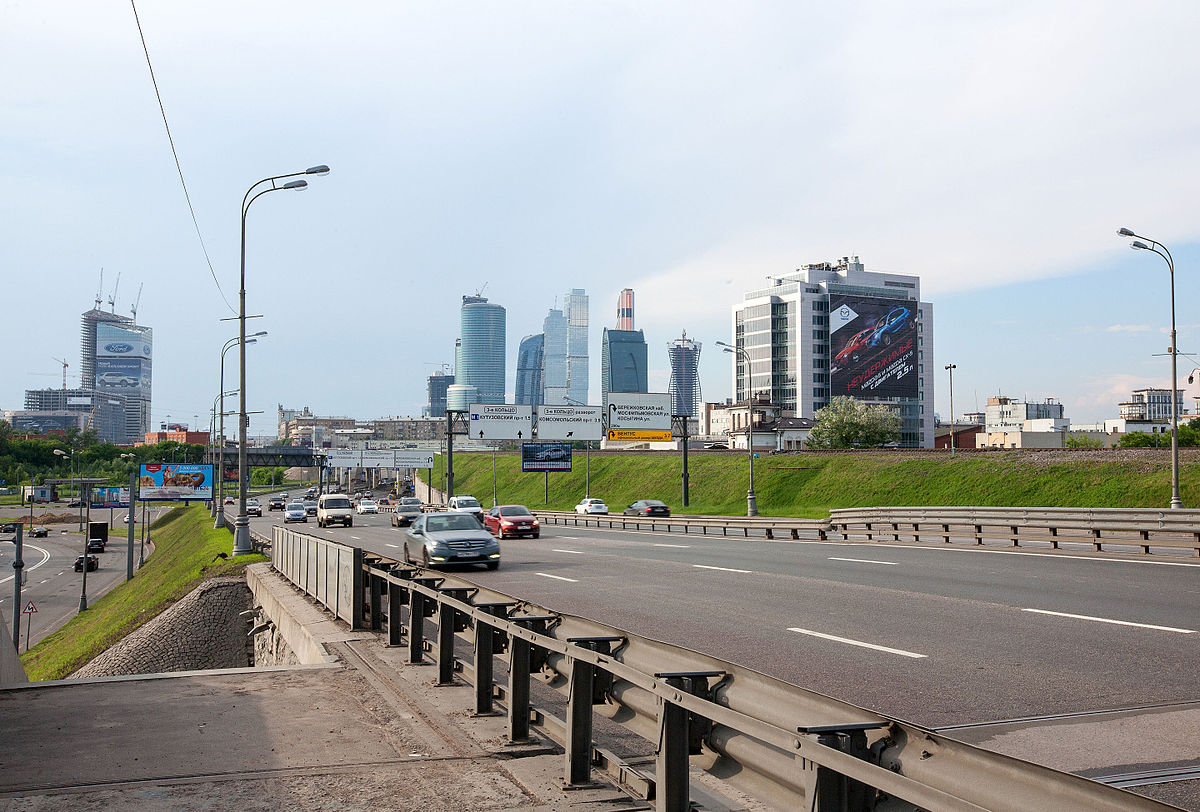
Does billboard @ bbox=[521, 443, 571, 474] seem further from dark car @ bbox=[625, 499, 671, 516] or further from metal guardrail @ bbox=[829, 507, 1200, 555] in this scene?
metal guardrail @ bbox=[829, 507, 1200, 555]

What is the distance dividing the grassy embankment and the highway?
28.1 meters

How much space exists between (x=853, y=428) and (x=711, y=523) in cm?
6941

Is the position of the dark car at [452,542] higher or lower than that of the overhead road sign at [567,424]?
lower

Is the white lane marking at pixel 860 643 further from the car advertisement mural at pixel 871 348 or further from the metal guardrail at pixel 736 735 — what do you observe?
the car advertisement mural at pixel 871 348

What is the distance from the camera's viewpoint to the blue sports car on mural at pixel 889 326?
491ft

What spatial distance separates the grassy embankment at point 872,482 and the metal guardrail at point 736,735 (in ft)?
149

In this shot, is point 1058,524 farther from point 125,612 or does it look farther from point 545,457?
point 545,457

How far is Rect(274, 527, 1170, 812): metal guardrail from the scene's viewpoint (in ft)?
11.1

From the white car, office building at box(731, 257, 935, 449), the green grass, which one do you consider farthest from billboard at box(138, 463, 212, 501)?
office building at box(731, 257, 935, 449)

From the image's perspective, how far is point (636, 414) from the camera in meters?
64.5

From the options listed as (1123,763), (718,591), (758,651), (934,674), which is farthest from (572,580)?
(1123,763)

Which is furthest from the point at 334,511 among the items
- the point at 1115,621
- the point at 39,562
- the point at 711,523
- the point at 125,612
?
the point at 39,562

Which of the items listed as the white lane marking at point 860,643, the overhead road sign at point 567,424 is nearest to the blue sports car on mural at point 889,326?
the overhead road sign at point 567,424

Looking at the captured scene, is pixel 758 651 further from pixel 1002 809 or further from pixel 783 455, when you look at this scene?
pixel 783 455
